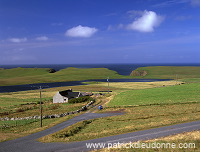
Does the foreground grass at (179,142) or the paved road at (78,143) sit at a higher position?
the foreground grass at (179,142)

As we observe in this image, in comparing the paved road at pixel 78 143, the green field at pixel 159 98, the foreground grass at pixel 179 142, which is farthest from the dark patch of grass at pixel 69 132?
the green field at pixel 159 98

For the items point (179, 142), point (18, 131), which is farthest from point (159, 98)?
point (18, 131)

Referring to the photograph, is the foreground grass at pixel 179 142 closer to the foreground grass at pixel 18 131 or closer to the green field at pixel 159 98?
the foreground grass at pixel 18 131

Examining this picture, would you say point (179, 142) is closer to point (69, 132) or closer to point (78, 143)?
point (78, 143)

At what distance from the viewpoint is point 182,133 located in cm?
2562

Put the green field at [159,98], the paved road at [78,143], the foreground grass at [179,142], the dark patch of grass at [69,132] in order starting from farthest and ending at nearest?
the green field at [159,98]
the dark patch of grass at [69,132]
the paved road at [78,143]
the foreground grass at [179,142]

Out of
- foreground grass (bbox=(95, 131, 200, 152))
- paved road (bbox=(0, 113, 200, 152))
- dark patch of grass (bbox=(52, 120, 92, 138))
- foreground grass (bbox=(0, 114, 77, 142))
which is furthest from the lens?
foreground grass (bbox=(0, 114, 77, 142))

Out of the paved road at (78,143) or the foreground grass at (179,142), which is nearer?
the foreground grass at (179,142)

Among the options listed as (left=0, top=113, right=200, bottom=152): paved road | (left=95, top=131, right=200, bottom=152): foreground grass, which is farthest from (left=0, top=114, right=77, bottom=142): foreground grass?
(left=95, top=131, right=200, bottom=152): foreground grass

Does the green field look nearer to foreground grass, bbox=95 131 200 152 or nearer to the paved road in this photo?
the paved road

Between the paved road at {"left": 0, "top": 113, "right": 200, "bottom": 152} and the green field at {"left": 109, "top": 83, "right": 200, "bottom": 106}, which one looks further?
the green field at {"left": 109, "top": 83, "right": 200, "bottom": 106}

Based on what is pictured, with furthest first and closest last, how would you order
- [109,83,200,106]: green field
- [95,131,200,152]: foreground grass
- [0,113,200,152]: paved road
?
1. [109,83,200,106]: green field
2. [0,113,200,152]: paved road
3. [95,131,200,152]: foreground grass

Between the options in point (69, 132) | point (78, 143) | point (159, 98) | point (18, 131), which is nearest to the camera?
point (78, 143)

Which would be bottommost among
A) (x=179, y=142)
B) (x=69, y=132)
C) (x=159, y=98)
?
(x=69, y=132)
